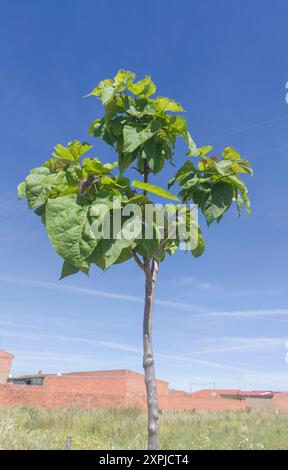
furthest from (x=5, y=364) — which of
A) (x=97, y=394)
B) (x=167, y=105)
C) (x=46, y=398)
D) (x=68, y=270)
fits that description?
(x=167, y=105)

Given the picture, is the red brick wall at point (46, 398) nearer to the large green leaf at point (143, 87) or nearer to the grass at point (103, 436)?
the grass at point (103, 436)

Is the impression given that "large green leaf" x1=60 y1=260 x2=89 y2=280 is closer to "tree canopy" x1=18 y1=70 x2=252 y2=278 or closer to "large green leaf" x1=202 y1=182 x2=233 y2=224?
"tree canopy" x1=18 y1=70 x2=252 y2=278

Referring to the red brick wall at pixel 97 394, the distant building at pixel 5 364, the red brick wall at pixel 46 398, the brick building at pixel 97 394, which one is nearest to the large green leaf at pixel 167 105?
the red brick wall at pixel 97 394

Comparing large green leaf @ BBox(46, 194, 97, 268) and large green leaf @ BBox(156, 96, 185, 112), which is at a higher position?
large green leaf @ BBox(156, 96, 185, 112)

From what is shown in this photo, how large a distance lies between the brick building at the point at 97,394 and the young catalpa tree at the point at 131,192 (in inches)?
1021

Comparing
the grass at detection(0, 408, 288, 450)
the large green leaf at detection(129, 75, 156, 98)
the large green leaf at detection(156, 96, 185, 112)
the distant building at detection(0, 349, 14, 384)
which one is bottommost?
the grass at detection(0, 408, 288, 450)

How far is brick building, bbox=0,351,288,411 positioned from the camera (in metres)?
27.4

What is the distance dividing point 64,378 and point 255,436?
2323cm

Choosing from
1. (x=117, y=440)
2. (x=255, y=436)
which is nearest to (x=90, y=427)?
(x=117, y=440)

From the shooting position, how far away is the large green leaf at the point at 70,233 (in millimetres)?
1299

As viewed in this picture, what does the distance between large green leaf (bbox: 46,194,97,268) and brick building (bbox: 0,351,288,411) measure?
26.2 meters

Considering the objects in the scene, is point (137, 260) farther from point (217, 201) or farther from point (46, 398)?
point (46, 398)

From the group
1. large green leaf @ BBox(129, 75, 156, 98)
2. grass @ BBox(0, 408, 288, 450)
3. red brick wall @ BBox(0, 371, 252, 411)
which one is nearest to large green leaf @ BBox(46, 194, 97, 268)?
large green leaf @ BBox(129, 75, 156, 98)
